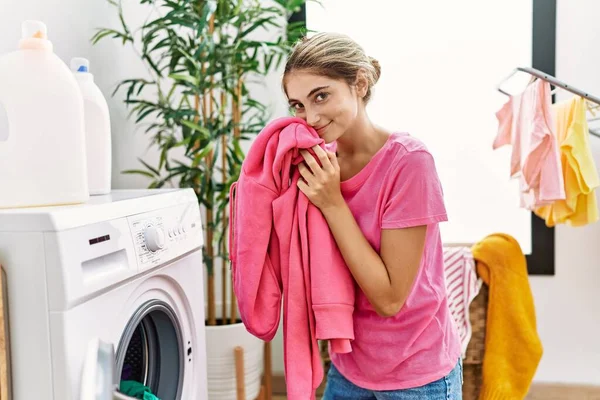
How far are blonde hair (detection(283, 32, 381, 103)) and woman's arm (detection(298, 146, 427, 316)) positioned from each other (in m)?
0.16

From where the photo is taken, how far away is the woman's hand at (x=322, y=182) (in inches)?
39.9

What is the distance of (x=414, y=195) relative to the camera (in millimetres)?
977

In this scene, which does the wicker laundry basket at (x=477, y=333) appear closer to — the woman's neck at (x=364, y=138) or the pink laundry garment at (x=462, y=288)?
the pink laundry garment at (x=462, y=288)

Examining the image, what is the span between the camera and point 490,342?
75.6 inches

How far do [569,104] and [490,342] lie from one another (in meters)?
0.91

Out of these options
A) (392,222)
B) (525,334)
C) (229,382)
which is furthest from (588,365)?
(392,222)

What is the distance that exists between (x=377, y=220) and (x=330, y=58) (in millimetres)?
334

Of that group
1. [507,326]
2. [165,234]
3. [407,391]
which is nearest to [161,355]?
[165,234]

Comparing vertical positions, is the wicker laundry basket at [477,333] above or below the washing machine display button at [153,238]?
below

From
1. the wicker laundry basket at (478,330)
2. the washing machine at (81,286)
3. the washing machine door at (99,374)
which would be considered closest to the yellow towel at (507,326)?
Result: the wicker laundry basket at (478,330)

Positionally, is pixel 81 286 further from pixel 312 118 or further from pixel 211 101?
pixel 211 101

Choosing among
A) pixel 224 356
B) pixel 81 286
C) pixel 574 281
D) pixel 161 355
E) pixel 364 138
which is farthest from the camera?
pixel 574 281

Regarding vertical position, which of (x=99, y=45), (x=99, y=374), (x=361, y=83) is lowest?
(x=99, y=374)

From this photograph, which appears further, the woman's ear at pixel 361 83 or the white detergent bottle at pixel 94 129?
the white detergent bottle at pixel 94 129
